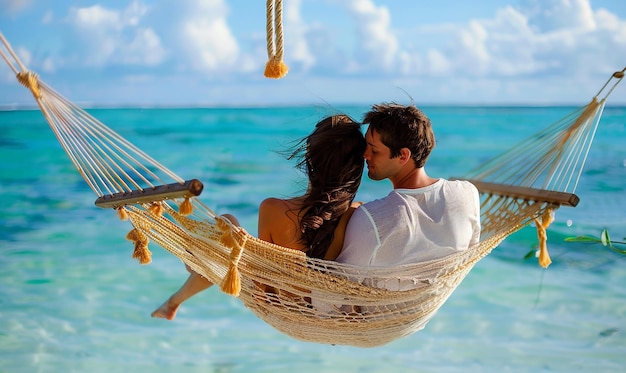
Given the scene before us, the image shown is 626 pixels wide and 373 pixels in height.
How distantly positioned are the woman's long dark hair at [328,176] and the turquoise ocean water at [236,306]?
0.09 meters

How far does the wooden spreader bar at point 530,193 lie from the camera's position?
2295 millimetres

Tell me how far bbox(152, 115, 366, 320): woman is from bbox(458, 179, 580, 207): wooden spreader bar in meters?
0.49

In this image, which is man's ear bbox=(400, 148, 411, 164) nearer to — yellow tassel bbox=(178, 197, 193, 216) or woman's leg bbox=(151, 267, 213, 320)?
yellow tassel bbox=(178, 197, 193, 216)

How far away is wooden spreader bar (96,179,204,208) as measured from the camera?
5.97 feet

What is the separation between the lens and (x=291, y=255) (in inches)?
80.9

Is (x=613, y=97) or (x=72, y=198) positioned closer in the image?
(x=72, y=198)

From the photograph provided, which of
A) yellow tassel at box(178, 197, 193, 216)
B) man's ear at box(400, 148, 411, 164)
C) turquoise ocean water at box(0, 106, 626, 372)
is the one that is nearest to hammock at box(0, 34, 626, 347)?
yellow tassel at box(178, 197, 193, 216)

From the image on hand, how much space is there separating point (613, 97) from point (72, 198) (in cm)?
1040

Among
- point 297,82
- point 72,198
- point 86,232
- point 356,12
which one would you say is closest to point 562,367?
point 86,232

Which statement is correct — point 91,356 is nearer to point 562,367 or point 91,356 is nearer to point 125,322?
point 125,322

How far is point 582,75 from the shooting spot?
47.9 feet

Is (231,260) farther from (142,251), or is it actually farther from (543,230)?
(543,230)

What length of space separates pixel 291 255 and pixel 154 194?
1.20 feet

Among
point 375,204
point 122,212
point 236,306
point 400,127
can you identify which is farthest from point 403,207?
point 236,306
